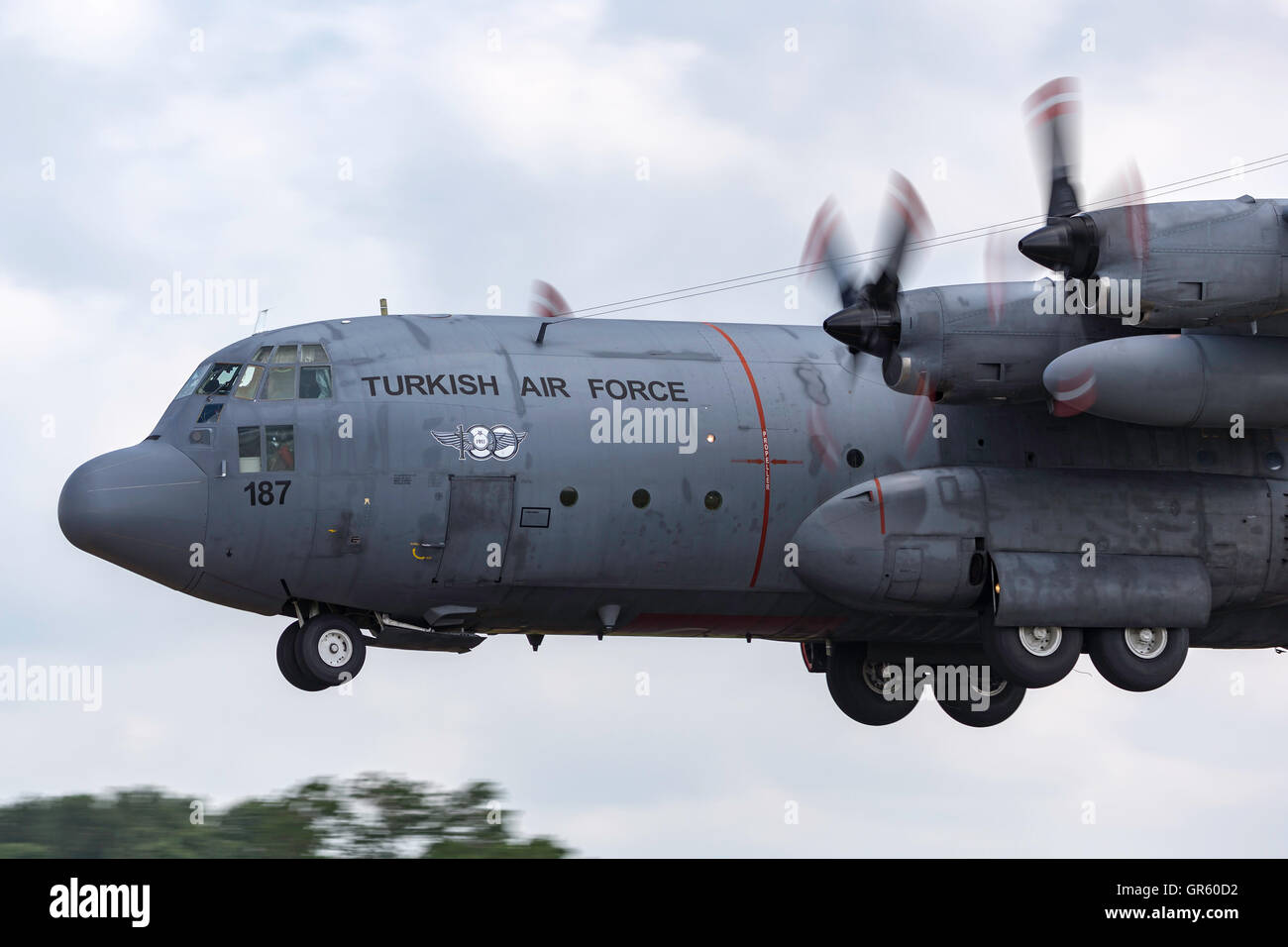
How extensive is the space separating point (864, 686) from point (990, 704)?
6.43 ft

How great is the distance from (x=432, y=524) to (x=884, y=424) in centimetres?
562

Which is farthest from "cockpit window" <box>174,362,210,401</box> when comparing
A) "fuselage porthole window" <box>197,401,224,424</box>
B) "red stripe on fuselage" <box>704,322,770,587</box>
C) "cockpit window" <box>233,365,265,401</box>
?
"red stripe on fuselage" <box>704,322,770,587</box>

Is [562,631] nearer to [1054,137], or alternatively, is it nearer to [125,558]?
[125,558]

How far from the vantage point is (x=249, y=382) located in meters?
20.8

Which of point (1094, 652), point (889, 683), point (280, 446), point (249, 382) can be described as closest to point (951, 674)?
point (889, 683)

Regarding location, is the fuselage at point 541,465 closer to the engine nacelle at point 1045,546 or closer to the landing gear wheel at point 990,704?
the engine nacelle at point 1045,546

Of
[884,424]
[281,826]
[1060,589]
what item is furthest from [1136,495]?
[281,826]

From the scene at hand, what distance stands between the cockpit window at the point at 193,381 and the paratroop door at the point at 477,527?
3168mm

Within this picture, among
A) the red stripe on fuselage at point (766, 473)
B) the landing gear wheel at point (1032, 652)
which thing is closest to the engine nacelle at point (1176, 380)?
the landing gear wheel at point (1032, 652)

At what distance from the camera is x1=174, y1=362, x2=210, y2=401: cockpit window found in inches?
830

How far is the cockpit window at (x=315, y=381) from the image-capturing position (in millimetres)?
20656

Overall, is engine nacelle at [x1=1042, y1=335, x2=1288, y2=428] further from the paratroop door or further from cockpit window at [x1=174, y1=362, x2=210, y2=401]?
cockpit window at [x1=174, y1=362, x2=210, y2=401]

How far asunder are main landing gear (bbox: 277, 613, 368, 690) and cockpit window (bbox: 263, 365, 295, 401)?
8.13ft

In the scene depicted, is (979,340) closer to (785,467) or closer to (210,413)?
(785,467)
